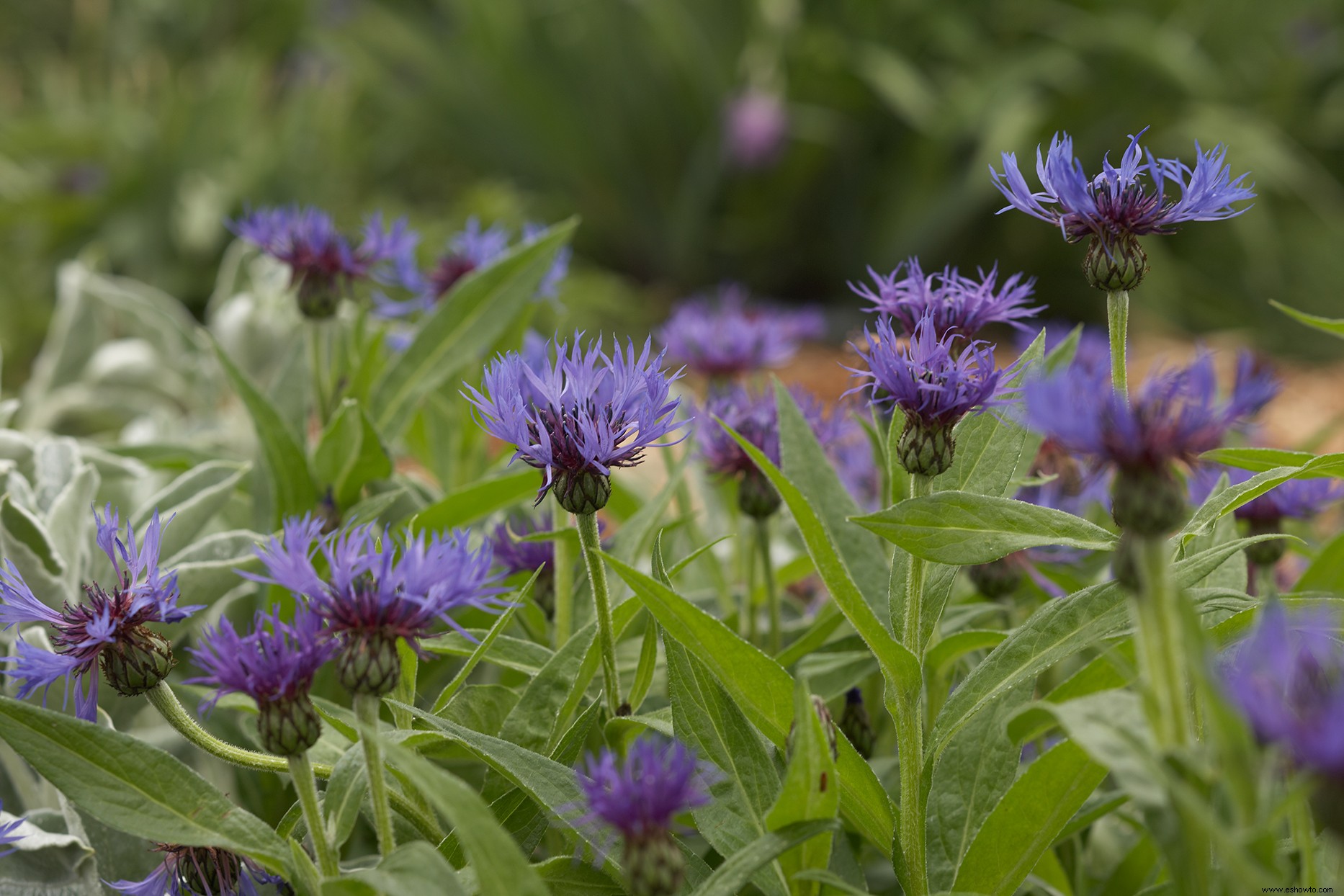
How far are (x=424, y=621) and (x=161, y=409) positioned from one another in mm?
1302

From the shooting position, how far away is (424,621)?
655mm

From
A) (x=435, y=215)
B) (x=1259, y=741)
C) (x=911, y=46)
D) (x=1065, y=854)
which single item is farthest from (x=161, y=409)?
(x=911, y=46)

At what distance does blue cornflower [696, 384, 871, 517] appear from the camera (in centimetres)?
105

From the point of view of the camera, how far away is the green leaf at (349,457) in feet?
3.51

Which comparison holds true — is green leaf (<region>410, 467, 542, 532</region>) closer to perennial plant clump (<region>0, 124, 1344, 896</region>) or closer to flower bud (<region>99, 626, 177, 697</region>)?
perennial plant clump (<region>0, 124, 1344, 896</region>)

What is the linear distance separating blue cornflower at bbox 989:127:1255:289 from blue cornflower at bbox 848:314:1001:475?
0.10 meters

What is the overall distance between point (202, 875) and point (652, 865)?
13.4 inches

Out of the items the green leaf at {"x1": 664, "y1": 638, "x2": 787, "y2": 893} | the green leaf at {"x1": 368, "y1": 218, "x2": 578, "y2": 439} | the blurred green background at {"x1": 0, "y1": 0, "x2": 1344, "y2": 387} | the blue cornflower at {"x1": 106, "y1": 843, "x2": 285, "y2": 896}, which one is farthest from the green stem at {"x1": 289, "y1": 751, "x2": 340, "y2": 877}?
the blurred green background at {"x1": 0, "y1": 0, "x2": 1344, "y2": 387}

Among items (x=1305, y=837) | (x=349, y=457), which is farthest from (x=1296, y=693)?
(x=349, y=457)

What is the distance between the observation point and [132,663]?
71cm

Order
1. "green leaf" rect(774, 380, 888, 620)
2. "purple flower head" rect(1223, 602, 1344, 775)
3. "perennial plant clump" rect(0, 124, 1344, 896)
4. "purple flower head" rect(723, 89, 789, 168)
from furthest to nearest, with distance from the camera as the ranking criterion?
1. "purple flower head" rect(723, 89, 789, 168)
2. "green leaf" rect(774, 380, 888, 620)
3. "perennial plant clump" rect(0, 124, 1344, 896)
4. "purple flower head" rect(1223, 602, 1344, 775)

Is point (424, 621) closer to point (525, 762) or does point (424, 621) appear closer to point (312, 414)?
point (525, 762)

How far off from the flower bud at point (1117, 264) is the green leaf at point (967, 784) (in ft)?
0.92

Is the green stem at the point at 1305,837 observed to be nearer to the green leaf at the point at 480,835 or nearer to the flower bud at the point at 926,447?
the flower bud at the point at 926,447
